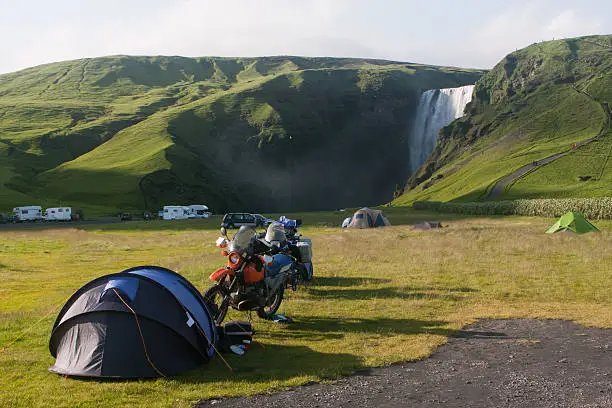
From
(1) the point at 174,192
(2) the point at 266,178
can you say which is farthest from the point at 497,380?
(2) the point at 266,178

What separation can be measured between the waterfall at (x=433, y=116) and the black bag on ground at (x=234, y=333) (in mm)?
173771

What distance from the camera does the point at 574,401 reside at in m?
8.51

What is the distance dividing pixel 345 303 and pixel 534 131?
453ft

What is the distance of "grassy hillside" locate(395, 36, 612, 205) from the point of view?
4375 inches

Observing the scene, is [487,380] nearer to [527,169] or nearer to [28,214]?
[28,214]

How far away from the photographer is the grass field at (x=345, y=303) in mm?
9852

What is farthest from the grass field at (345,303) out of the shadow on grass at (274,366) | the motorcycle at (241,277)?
the motorcycle at (241,277)

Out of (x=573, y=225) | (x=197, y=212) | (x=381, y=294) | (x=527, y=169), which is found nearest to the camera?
(x=381, y=294)

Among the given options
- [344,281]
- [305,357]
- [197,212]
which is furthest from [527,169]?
A: [305,357]

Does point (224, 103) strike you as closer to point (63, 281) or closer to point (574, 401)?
point (63, 281)

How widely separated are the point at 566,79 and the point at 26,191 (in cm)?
14556

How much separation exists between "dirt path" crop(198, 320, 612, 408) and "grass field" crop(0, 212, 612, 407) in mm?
513

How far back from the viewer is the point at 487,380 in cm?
976

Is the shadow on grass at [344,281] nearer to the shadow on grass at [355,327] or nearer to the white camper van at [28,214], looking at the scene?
the shadow on grass at [355,327]
